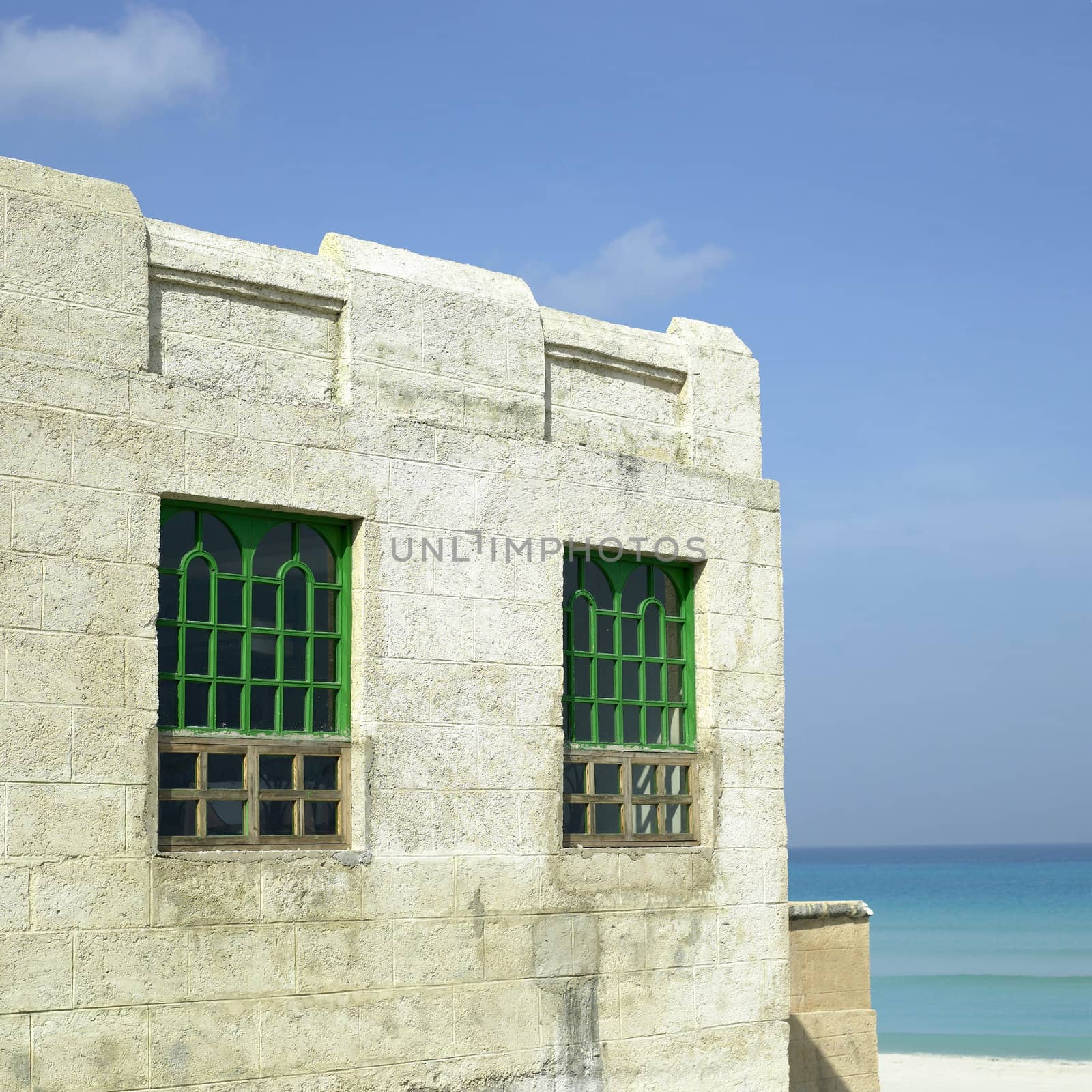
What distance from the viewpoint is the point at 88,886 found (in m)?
7.03

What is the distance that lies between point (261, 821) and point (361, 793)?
0.55 metres

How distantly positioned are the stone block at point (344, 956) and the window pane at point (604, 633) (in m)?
2.30

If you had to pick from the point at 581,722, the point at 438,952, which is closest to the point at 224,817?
the point at 438,952

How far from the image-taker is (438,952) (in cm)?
812

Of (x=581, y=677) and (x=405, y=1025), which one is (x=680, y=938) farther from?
(x=405, y=1025)

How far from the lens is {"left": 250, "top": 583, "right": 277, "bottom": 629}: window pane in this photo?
791 cm

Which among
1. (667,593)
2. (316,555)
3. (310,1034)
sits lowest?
(310,1034)

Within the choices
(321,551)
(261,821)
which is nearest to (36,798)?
(261,821)

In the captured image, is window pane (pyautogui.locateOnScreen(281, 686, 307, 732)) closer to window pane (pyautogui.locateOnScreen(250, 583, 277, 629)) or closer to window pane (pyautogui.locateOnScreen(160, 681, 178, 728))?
window pane (pyautogui.locateOnScreen(250, 583, 277, 629))

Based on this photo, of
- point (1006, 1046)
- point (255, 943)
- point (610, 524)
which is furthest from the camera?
point (1006, 1046)

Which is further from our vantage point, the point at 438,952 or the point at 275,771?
the point at 438,952

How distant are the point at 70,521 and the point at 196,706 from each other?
1.20m

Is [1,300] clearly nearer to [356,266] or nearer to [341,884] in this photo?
[356,266]

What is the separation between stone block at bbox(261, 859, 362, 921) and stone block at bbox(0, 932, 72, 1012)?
103 centimetres
